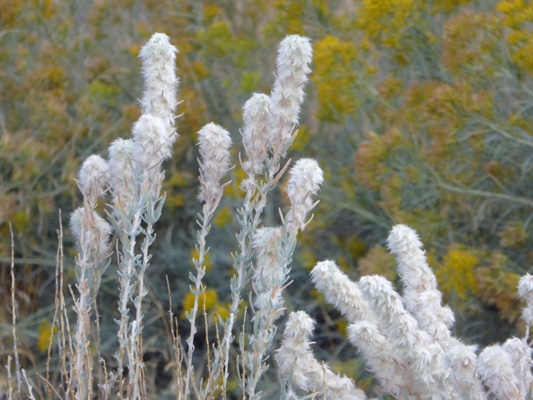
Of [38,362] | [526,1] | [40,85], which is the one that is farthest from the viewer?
[40,85]

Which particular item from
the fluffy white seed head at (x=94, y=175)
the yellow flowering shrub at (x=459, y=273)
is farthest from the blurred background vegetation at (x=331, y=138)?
the fluffy white seed head at (x=94, y=175)

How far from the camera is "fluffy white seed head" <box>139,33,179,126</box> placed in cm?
168

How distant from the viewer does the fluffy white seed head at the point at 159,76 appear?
168cm

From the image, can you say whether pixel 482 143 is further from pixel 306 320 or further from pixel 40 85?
pixel 40 85

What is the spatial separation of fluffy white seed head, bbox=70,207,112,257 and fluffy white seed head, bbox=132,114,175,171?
195 mm

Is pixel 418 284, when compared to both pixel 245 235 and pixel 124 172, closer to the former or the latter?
pixel 245 235

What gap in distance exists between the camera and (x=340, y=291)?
5.48 ft

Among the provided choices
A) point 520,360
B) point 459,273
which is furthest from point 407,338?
point 459,273

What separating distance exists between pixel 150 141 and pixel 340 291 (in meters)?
0.56

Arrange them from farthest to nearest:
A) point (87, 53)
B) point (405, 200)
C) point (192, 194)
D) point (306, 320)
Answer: point (87, 53) → point (192, 194) → point (405, 200) → point (306, 320)

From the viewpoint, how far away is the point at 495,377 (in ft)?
4.84

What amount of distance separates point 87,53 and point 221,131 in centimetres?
322

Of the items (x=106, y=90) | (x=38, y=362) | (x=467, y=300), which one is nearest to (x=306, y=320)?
(x=467, y=300)

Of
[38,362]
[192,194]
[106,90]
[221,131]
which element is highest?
[221,131]
